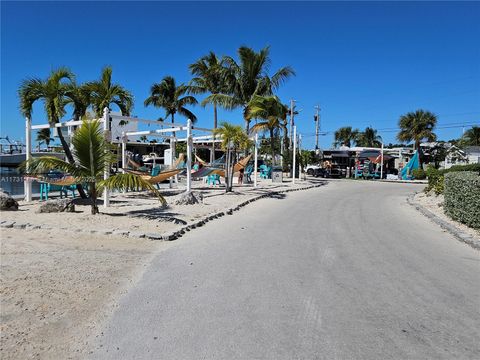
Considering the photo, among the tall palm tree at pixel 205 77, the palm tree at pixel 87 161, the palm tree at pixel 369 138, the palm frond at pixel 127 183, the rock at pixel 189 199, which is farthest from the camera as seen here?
the palm tree at pixel 369 138

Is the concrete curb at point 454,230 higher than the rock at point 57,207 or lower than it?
lower

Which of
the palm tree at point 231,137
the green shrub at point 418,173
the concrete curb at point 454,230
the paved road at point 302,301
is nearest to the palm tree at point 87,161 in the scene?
the paved road at point 302,301

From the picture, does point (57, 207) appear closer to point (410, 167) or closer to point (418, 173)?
point (418, 173)

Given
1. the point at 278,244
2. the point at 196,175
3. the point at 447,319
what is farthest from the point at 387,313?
the point at 196,175

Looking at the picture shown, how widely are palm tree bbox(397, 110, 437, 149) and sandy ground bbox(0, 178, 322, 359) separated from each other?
122 ft

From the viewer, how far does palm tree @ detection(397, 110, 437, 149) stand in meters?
40.4

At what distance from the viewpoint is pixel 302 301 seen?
4320 millimetres

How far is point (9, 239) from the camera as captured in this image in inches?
276

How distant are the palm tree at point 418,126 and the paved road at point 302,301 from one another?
35949mm

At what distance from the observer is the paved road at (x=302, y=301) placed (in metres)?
3.31

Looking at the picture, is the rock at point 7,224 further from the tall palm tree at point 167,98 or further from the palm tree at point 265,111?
the tall palm tree at point 167,98

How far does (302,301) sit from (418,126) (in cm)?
4082

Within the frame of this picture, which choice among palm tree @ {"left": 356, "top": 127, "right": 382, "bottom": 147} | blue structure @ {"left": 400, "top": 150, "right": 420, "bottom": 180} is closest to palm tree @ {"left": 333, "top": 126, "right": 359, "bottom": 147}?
palm tree @ {"left": 356, "top": 127, "right": 382, "bottom": 147}

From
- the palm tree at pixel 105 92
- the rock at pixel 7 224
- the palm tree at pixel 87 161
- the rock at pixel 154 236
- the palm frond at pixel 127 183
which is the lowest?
the rock at pixel 154 236
